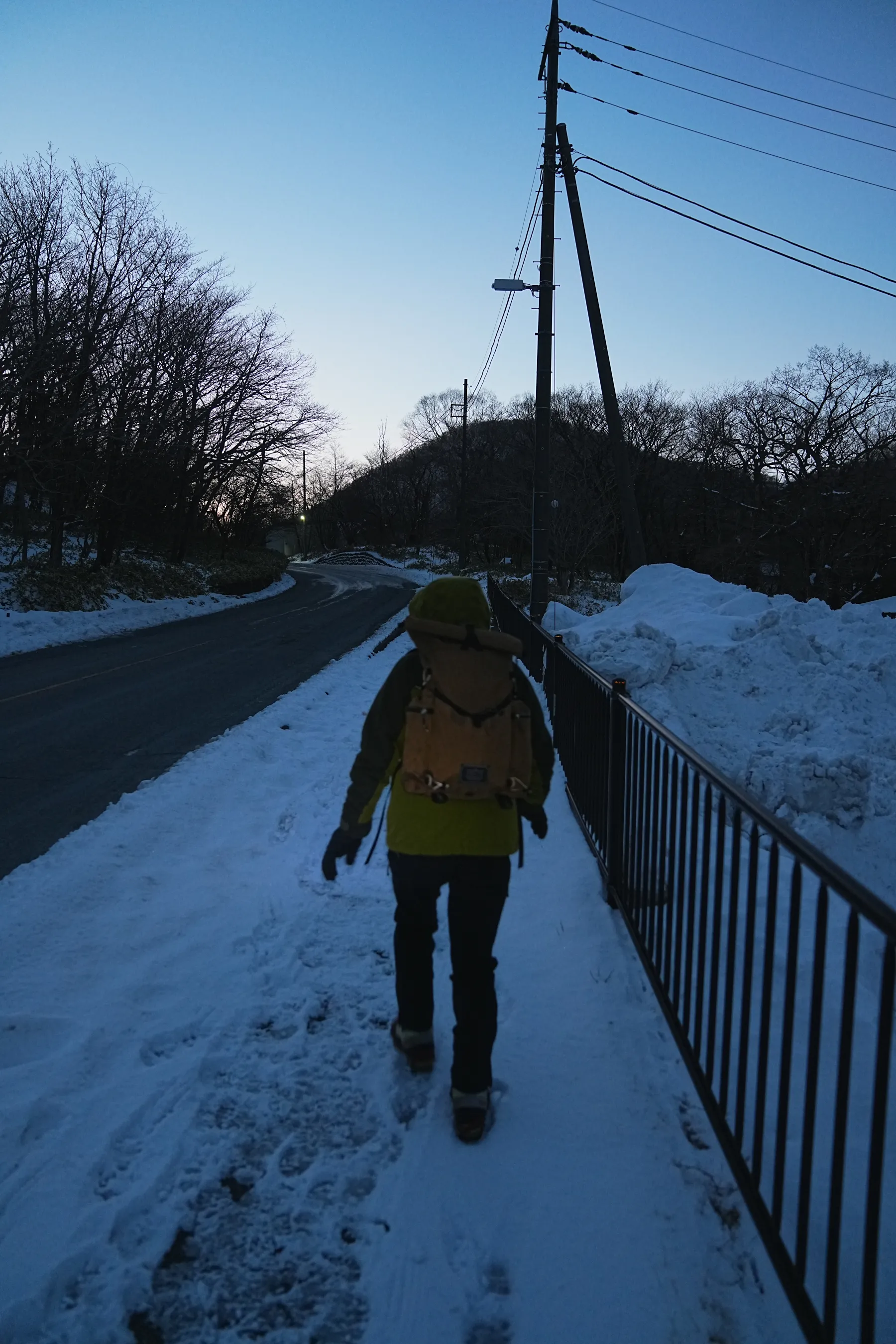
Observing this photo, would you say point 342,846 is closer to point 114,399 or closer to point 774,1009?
point 774,1009

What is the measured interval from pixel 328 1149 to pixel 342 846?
3.24 feet

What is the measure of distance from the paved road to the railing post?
3697 millimetres

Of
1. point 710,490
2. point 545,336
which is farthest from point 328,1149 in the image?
point 710,490

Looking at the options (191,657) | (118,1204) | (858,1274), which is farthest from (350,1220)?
(191,657)

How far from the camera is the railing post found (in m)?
4.67

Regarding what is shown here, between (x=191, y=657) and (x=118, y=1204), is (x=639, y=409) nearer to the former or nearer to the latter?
(x=191, y=657)

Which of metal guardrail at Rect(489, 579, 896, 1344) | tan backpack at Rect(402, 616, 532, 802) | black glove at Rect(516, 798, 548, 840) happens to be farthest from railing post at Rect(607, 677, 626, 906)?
tan backpack at Rect(402, 616, 532, 802)

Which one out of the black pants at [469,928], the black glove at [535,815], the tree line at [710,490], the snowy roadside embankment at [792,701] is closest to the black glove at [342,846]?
the black pants at [469,928]

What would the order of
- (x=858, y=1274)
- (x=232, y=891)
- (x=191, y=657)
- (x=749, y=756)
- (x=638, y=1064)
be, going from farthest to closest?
(x=191, y=657)
(x=749, y=756)
(x=232, y=891)
(x=638, y=1064)
(x=858, y=1274)

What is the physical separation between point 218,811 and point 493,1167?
13.8 feet

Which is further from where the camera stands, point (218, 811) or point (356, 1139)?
point (218, 811)

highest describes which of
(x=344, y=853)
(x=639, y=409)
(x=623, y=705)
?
(x=639, y=409)

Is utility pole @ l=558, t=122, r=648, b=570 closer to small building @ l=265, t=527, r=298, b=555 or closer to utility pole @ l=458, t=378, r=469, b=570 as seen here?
utility pole @ l=458, t=378, r=469, b=570

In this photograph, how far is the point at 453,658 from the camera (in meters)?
2.75
